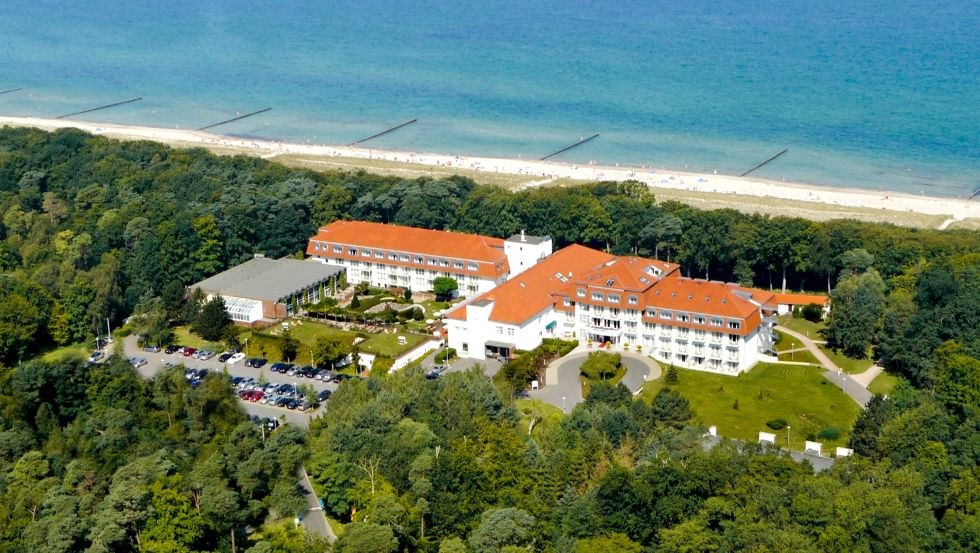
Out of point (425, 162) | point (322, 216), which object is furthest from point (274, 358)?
point (425, 162)

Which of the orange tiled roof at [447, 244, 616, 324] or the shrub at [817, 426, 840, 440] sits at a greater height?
the orange tiled roof at [447, 244, 616, 324]

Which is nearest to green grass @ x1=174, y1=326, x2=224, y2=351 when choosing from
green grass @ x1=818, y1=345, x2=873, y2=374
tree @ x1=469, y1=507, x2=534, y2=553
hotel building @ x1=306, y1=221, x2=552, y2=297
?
hotel building @ x1=306, y1=221, x2=552, y2=297

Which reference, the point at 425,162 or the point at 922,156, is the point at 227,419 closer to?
the point at 425,162

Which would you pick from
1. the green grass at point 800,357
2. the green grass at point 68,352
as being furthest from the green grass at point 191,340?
the green grass at point 800,357

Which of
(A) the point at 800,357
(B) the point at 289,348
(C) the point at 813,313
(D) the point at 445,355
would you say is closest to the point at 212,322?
(B) the point at 289,348

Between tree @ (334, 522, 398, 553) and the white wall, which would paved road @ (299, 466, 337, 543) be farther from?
the white wall

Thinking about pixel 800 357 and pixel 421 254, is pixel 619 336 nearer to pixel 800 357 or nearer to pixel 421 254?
pixel 800 357
